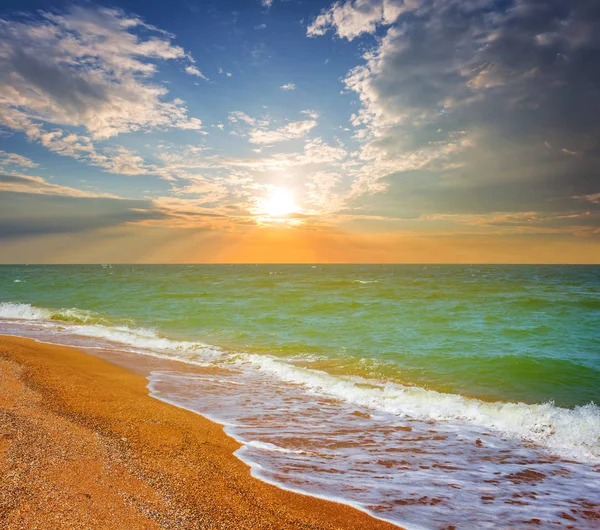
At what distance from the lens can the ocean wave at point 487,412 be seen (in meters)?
6.22

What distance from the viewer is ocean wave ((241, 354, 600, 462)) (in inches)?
245

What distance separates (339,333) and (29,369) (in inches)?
428

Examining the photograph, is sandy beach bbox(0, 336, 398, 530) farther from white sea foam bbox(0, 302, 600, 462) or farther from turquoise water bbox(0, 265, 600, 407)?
turquoise water bbox(0, 265, 600, 407)

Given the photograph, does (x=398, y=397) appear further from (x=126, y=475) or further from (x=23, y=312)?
(x=23, y=312)

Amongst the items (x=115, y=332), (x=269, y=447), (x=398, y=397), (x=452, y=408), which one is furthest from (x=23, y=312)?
(x=452, y=408)

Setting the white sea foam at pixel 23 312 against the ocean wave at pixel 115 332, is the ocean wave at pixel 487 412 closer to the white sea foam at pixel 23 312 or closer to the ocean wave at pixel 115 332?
the ocean wave at pixel 115 332

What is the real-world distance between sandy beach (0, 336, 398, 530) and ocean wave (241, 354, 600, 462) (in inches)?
149

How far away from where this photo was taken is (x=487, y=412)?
7.43 metres

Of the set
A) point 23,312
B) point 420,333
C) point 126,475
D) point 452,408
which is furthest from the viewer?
point 23,312

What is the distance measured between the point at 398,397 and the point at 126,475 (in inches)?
239

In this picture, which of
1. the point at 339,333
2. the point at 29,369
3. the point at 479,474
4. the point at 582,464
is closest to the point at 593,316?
the point at 339,333

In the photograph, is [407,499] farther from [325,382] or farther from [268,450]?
[325,382]

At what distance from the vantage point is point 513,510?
13.6 ft

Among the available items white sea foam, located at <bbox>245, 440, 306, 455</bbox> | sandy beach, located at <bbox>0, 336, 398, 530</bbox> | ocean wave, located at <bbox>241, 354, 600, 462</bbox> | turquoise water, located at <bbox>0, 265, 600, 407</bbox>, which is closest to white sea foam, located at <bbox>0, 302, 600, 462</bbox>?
ocean wave, located at <bbox>241, 354, 600, 462</bbox>
